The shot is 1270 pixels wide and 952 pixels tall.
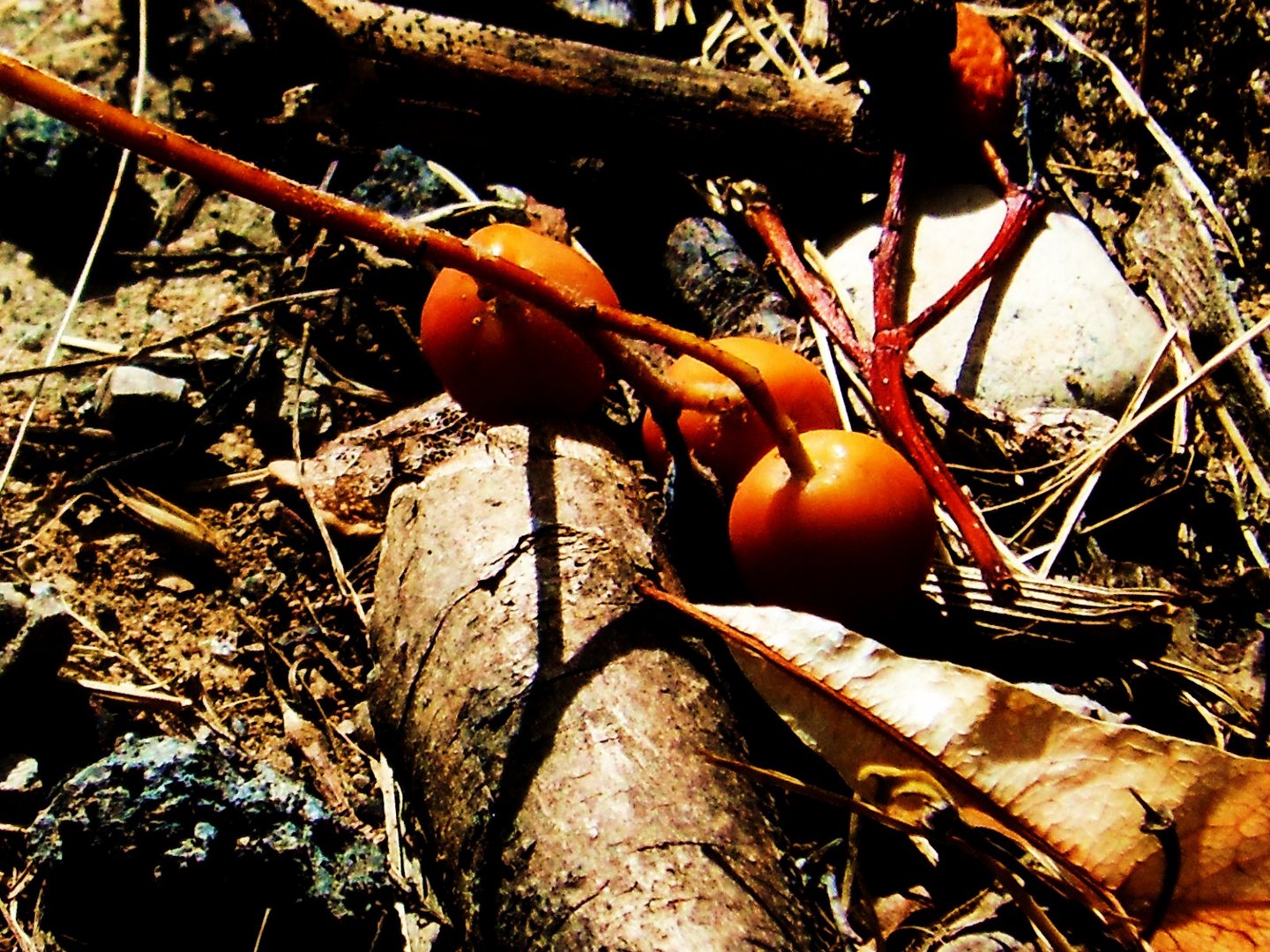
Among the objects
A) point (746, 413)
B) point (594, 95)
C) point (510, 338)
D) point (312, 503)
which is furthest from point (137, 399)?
point (746, 413)

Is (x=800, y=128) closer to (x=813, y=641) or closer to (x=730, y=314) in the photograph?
(x=730, y=314)

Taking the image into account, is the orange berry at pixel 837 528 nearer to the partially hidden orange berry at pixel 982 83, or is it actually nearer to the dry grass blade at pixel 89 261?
the partially hidden orange berry at pixel 982 83

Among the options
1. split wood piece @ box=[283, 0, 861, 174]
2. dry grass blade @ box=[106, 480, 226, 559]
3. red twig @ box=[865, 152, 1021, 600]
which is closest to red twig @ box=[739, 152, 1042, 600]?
red twig @ box=[865, 152, 1021, 600]

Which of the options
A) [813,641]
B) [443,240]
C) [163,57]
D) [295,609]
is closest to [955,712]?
[813,641]

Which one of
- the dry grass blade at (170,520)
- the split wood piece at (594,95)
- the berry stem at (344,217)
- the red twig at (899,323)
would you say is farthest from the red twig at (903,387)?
the dry grass blade at (170,520)

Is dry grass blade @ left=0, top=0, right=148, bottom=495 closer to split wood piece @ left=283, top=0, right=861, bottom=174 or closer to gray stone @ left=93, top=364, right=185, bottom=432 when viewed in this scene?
gray stone @ left=93, top=364, right=185, bottom=432

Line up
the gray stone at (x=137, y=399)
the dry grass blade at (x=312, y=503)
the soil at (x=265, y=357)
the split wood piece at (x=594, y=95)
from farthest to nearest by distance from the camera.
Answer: the split wood piece at (x=594, y=95) → the gray stone at (x=137, y=399) → the dry grass blade at (x=312, y=503) → the soil at (x=265, y=357)
